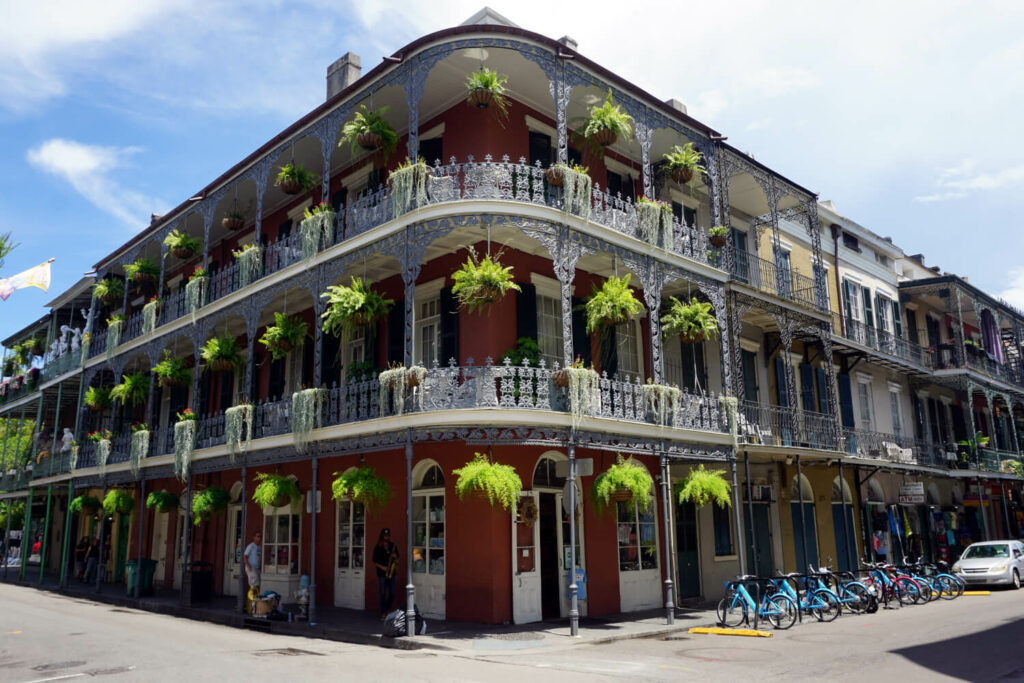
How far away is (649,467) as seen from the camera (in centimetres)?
1617

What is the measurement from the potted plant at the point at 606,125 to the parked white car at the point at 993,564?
1481 centimetres

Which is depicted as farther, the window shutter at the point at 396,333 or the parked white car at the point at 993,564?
the parked white car at the point at 993,564

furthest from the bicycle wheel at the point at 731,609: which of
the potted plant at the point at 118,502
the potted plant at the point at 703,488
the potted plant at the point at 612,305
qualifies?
the potted plant at the point at 118,502

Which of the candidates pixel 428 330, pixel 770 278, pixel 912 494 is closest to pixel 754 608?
pixel 428 330

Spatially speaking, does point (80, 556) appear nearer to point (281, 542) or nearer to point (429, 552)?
point (281, 542)

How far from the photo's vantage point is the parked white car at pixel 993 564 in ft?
63.5

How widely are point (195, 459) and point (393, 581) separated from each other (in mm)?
6903

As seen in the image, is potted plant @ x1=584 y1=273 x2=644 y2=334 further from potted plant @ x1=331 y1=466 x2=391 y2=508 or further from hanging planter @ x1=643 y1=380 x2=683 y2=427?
potted plant @ x1=331 y1=466 x2=391 y2=508

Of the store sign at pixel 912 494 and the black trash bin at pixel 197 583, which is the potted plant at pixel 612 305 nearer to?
the black trash bin at pixel 197 583

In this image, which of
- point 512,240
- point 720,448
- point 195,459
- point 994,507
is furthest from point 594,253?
point 994,507

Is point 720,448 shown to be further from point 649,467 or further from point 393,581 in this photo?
point 393,581

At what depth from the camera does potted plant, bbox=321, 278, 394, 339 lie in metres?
13.7

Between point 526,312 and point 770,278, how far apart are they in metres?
8.84

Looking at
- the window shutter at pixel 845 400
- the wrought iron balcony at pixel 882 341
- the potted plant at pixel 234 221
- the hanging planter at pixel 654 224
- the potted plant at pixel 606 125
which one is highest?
the potted plant at pixel 234 221
